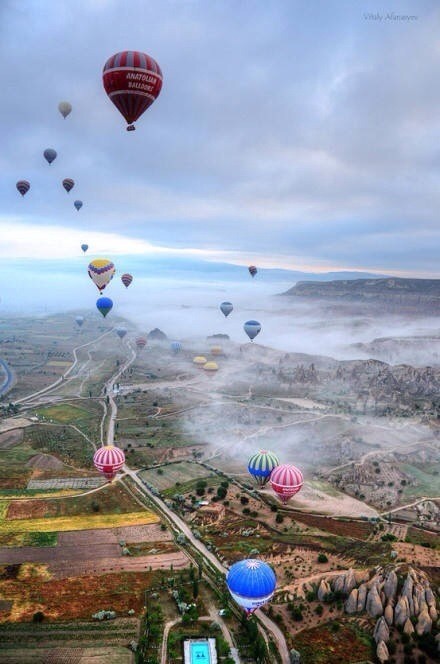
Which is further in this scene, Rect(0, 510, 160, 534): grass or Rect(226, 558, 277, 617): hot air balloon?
Rect(0, 510, 160, 534): grass

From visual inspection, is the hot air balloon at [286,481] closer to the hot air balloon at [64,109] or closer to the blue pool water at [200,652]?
the blue pool water at [200,652]

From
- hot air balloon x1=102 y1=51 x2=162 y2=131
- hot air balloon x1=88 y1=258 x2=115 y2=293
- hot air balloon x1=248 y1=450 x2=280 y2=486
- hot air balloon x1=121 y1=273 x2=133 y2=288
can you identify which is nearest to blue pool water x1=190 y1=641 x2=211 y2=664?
hot air balloon x1=248 y1=450 x2=280 y2=486

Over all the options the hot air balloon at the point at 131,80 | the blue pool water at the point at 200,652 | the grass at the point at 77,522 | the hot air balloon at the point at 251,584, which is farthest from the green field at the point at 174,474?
the hot air balloon at the point at 131,80

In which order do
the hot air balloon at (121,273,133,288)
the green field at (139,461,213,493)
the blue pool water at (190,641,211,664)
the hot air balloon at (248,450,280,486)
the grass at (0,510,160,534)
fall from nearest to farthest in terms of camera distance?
the blue pool water at (190,641,211,664) < the grass at (0,510,160,534) < the hot air balloon at (248,450,280,486) < the green field at (139,461,213,493) < the hot air balloon at (121,273,133,288)

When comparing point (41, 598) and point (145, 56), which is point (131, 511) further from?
point (145, 56)

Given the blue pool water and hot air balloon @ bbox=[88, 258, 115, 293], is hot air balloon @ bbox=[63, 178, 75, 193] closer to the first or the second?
hot air balloon @ bbox=[88, 258, 115, 293]

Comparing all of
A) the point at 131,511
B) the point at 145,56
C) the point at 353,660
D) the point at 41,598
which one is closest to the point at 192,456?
the point at 131,511
